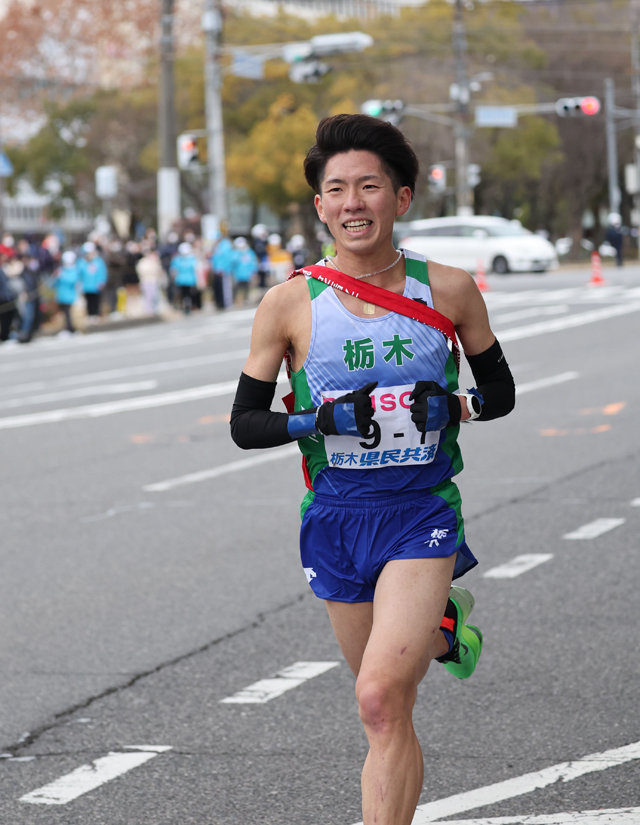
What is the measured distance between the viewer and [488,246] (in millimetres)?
48562

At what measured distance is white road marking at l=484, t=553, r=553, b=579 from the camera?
841cm

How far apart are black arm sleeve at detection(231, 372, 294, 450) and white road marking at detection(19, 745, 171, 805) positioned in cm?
144

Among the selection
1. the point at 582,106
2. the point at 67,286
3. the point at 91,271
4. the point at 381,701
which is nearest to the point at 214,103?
the point at 91,271

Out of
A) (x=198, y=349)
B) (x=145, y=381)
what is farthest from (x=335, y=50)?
(x=145, y=381)

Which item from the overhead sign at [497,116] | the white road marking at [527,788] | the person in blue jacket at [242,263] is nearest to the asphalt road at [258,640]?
the white road marking at [527,788]

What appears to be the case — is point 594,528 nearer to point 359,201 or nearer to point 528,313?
point 359,201

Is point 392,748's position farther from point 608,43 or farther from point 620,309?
point 608,43

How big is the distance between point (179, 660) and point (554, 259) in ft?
142

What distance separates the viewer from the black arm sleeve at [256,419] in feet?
13.8

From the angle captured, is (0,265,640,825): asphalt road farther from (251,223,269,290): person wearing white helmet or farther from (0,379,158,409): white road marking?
(251,223,269,290): person wearing white helmet

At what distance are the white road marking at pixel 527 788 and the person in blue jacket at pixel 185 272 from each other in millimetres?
31868

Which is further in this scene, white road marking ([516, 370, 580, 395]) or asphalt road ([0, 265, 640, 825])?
white road marking ([516, 370, 580, 395])

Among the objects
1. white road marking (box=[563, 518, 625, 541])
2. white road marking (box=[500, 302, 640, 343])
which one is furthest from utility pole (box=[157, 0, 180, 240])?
white road marking (box=[563, 518, 625, 541])

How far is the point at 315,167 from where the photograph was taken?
14.2ft
